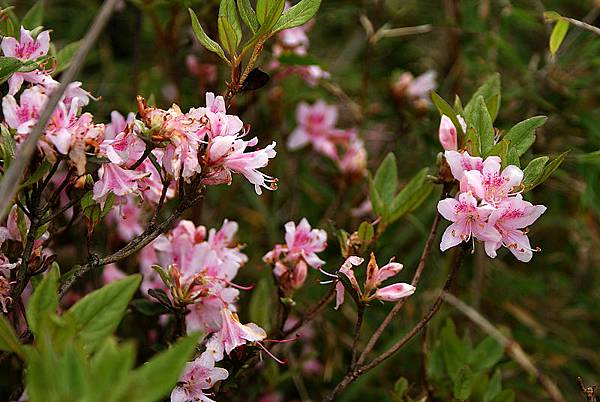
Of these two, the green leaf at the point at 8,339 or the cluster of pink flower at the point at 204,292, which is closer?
the green leaf at the point at 8,339

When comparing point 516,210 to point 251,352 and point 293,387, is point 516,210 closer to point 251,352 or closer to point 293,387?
point 251,352

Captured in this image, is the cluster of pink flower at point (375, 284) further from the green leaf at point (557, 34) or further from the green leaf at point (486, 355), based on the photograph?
the green leaf at point (557, 34)

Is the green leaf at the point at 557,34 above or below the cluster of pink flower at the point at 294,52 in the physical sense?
above

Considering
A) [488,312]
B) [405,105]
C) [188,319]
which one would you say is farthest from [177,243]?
[488,312]

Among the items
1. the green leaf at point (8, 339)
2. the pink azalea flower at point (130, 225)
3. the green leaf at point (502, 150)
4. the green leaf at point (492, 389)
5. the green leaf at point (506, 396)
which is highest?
the green leaf at point (8, 339)

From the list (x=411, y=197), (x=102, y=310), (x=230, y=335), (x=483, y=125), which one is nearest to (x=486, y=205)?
(x=483, y=125)

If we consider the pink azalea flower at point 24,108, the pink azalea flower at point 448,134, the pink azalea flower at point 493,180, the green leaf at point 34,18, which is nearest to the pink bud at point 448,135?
the pink azalea flower at point 448,134
